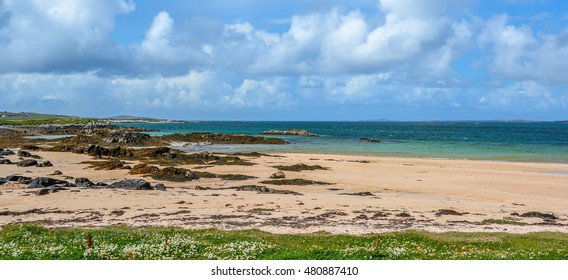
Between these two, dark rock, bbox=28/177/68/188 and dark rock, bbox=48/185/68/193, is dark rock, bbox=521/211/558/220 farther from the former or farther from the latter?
dark rock, bbox=28/177/68/188

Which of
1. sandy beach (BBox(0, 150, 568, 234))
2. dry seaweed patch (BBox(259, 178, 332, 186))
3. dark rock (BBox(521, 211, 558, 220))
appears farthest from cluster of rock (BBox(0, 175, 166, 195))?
dark rock (BBox(521, 211, 558, 220))

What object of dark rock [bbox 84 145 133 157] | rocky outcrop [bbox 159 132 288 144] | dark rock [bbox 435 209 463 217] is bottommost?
dark rock [bbox 435 209 463 217]

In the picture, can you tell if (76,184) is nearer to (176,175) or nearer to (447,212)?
(176,175)

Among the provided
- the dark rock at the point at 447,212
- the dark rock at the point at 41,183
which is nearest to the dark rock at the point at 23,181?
the dark rock at the point at 41,183

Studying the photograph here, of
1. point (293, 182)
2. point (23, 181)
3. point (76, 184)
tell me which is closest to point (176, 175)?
point (76, 184)

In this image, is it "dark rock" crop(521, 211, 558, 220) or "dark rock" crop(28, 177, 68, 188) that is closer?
"dark rock" crop(521, 211, 558, 220)

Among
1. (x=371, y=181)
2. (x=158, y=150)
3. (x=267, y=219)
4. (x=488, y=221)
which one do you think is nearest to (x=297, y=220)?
(x=267, y=219)

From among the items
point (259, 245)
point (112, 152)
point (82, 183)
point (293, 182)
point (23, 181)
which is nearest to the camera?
point (259, 245)

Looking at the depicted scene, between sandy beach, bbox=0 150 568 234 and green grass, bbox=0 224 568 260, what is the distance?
177 centimetres

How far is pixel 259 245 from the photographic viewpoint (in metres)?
13.2

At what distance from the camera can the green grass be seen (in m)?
12.1

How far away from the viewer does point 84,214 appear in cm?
2111

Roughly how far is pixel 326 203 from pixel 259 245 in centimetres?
1209

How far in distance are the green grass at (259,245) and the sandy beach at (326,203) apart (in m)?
1.77
